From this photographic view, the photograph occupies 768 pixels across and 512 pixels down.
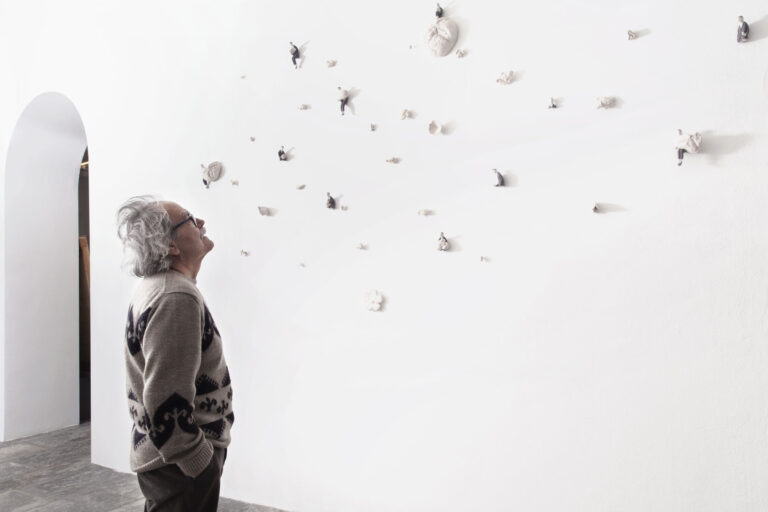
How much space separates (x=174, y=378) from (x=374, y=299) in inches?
40.2

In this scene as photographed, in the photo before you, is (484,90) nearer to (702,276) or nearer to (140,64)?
(702,276)

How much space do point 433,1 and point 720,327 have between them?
148cm

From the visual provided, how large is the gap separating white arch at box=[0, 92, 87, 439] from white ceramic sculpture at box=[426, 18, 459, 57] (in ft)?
7.96

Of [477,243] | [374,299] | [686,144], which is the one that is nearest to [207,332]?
[374,299]

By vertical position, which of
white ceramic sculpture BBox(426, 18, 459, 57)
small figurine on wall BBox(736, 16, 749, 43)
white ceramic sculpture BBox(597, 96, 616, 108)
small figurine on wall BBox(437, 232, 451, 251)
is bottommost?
small figurine on wall BBox(437, 232, 451, 251)

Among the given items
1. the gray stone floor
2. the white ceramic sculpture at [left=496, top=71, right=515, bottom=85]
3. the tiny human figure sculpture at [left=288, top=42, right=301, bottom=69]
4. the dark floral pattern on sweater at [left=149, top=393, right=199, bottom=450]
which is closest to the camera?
the dark floral pattern on sweater at [left=149, top=393, right=199, bottom=450]

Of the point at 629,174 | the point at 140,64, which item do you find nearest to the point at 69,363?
the point at 140,64

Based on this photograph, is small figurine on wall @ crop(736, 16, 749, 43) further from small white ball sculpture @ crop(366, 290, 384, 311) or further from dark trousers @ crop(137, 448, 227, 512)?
dark trousers @ crop(137, 448, 227, 512)

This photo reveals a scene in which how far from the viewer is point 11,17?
363 cm

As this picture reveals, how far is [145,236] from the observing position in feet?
5.08

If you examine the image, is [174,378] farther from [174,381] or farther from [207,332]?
[207,332]

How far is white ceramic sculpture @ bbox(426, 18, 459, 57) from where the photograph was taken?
7.02 feet

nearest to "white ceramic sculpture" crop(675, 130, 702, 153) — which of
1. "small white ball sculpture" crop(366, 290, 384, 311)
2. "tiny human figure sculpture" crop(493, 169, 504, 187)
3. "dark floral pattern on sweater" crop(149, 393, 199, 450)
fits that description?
"tiny human figure sculpture" crop(493, 169, 504, 187)

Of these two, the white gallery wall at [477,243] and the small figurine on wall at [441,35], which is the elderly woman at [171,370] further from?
the small figurine on wall at [441,35]
